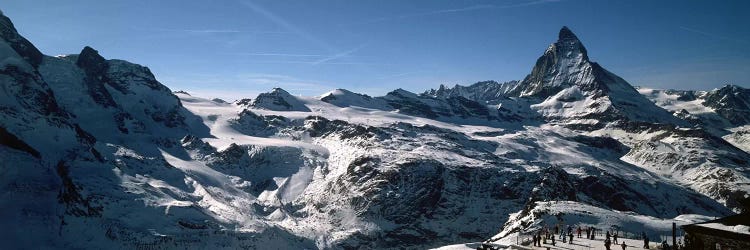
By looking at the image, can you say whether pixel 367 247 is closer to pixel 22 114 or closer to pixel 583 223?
pixel 583 223

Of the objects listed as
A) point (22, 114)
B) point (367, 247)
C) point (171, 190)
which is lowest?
point (367, 247)

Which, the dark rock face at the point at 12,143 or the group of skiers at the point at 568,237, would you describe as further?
the dark rock face at the point at 12,143

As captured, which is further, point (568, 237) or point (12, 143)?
point (12, 143)

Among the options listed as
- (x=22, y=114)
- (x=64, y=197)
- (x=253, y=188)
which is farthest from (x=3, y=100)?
(x=253, y=188)

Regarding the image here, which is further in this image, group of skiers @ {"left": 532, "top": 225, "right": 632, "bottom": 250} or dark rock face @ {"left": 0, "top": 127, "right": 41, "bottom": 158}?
dark rock face @ {"left": 0, "top": 127, "right": 41, "bottom": 158}

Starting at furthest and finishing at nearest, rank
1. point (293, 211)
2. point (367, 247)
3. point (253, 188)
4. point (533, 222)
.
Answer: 1. point (253, 188)
2. point (293, 211)
3. point (367, 247)
4. point (533, 222)

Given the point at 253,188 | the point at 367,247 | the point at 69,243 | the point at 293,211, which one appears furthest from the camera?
the point at 253,188

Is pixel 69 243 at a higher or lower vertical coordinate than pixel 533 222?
lower

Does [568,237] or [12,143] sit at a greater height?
[12,143]

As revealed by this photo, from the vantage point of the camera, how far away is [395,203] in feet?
580

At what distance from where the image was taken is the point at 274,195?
622ft

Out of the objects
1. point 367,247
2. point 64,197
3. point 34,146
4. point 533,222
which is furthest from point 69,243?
point 533,222

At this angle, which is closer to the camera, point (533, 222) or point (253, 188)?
point (533, 222)

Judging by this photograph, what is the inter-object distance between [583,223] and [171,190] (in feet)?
380
